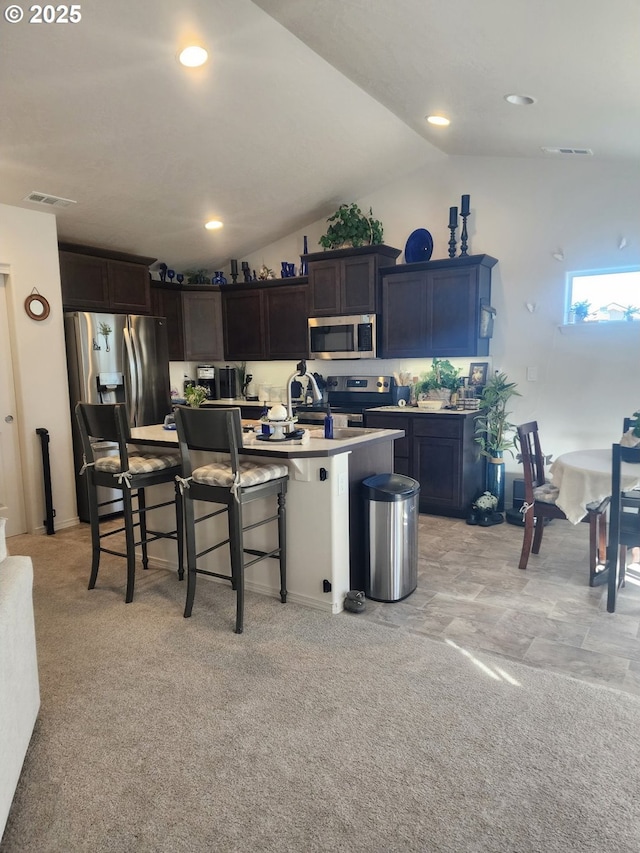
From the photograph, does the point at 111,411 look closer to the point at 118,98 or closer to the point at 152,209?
the point at 118,98

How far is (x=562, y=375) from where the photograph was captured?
487 cm

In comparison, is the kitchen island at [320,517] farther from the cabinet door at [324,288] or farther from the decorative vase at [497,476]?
the cabinet door at [324,288]

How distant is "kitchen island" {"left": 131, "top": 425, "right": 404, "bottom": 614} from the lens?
9.92 feet

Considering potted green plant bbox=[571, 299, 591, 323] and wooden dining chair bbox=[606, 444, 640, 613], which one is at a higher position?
potted green plant bbox=[571, 299, 591, 323]

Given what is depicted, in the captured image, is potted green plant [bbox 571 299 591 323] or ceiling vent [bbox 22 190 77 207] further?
potted green plant [bbox 571 299 591 323]

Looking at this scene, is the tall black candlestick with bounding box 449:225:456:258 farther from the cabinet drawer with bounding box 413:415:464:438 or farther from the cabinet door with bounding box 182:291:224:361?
the cabinet door with bounding box 182:291:224:361

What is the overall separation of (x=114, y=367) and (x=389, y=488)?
3.11 metres


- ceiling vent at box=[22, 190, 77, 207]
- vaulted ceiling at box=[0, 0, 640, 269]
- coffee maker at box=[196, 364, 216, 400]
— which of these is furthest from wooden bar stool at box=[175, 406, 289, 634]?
coffee maker at box=[196, 364, 216, 400]

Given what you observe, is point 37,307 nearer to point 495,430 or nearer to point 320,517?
point 320,517

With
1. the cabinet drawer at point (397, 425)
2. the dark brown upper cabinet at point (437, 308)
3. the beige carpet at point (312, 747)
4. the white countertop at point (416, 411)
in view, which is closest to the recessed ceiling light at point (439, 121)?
the dark brown upper cabinet at point (437, 308)

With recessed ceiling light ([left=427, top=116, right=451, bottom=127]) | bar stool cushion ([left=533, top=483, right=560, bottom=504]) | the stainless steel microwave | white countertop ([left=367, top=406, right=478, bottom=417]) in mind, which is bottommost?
bar stool cushion ([left=533, top=483, right=560, bottom=504])

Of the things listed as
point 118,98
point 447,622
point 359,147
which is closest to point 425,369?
point 359,147

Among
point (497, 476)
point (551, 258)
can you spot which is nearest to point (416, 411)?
point (497, 476)

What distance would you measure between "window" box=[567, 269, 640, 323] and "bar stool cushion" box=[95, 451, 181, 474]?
3583 mm
